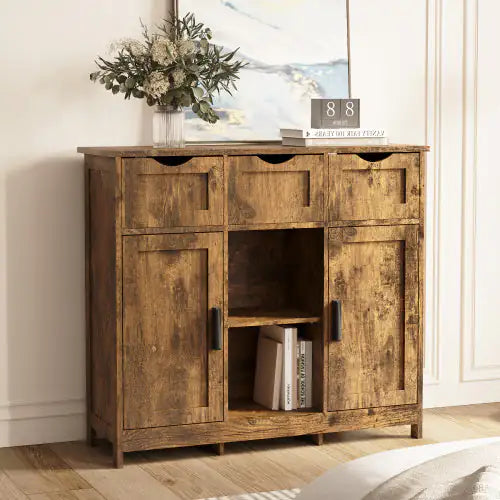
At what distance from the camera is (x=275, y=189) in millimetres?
3215

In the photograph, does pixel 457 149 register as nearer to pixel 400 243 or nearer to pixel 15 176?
pixel 400 243

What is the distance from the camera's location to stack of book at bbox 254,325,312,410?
11.2 feet

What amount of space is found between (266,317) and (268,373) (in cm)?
24

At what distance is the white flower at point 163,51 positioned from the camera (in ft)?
10.2

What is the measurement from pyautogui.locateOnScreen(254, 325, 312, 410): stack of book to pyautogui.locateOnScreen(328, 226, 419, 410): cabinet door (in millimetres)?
111

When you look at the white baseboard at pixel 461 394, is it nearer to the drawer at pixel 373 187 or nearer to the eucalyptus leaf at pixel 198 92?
the drawer at pixel 373 187

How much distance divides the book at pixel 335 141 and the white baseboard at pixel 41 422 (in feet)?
4.04

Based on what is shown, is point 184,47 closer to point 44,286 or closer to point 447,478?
point 44,286

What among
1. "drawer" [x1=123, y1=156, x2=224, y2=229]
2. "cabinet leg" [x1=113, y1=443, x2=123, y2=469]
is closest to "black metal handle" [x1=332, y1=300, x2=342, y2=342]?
"drawer" [x1=123, y1=156, x2=224, y2=229]

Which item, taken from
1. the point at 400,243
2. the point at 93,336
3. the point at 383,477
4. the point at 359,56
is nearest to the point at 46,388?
the point at 93,336

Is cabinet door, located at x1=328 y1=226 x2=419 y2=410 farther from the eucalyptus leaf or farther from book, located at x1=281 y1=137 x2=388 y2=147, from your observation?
the eucalyptus leaf

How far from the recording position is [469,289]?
400 centimetres

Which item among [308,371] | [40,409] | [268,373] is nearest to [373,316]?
[308,371]

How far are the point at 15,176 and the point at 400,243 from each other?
1.40 meters
